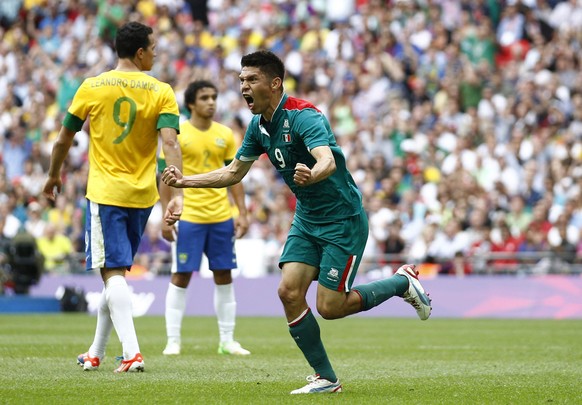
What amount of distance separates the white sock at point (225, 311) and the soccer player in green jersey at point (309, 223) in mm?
4077

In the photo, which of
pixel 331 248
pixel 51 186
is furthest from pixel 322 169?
pixel 51 186

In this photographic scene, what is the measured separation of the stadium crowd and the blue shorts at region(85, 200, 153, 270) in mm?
11814

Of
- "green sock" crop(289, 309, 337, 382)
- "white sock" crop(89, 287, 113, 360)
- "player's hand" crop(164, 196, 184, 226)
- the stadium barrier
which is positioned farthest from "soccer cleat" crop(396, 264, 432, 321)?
the stadium barrier

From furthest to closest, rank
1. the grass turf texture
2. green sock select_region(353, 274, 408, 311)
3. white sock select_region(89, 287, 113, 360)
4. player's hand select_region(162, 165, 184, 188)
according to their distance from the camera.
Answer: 1. white sock select_region(89, 287, 113, 360)
2. green sock select_region(353, 274, 408, 311)
3. player's hand select_region(162, 165, 184, 188)
4. the grass turf texture

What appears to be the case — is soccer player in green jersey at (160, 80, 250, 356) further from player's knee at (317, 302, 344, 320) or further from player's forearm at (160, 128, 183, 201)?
player's knee at (317, 302, 344, 320)

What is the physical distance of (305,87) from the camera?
24.7 m

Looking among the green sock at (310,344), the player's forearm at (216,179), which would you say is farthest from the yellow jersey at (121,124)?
the green sock at (310,344)

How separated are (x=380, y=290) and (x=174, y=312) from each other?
416 cm

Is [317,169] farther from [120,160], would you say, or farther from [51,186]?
[51,186]

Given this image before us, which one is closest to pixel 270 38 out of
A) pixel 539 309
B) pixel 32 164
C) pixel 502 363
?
pixel 32 164

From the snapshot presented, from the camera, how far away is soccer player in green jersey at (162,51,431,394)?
25.3 ft

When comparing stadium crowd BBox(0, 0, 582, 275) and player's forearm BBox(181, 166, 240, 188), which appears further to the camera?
stadium crowd BBox(0, 0, 582, 275)

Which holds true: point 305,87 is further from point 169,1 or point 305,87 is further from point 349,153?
point 169,1

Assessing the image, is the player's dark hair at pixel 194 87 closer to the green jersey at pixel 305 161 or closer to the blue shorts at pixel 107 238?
the blue shorts at pixel 107 238
